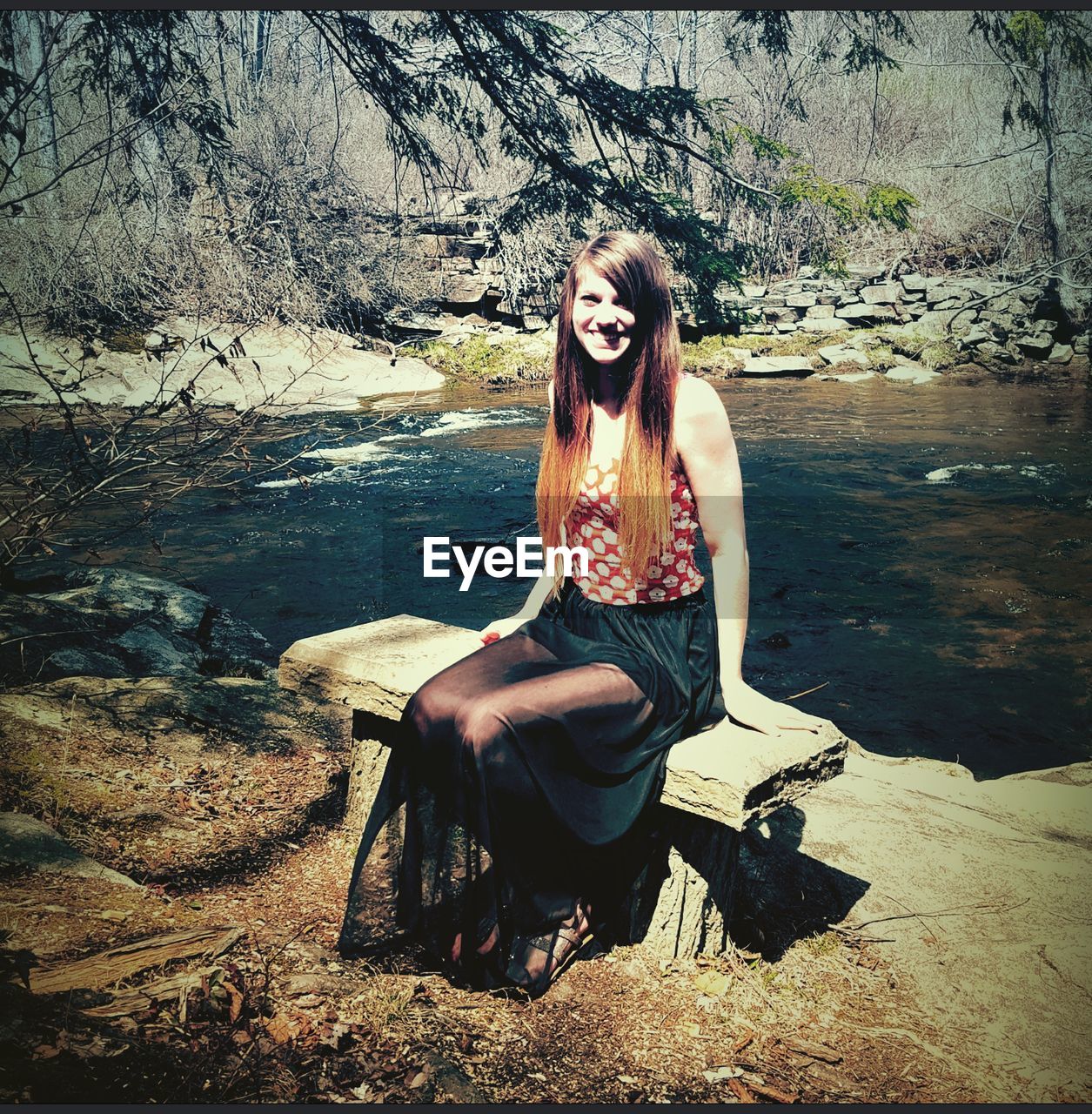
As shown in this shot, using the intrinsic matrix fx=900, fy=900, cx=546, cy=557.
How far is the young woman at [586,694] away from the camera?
2.03 metres

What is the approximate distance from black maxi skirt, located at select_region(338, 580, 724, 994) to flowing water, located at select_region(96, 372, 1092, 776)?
1429mm

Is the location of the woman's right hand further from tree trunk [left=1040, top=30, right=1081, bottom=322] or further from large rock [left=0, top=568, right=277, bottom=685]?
tree trunk [left=1040, top=30, right=1081, bottom=322]

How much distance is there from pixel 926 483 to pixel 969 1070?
7.68m

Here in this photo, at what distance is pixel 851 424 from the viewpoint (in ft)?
35.5

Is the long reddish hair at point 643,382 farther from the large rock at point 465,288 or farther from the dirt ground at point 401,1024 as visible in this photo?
the large rock at point 465,288

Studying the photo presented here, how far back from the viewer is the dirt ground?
64.9 inches

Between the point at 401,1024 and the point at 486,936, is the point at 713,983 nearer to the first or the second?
the point at 486,936

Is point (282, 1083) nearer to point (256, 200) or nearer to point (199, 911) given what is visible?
point (199, 911)

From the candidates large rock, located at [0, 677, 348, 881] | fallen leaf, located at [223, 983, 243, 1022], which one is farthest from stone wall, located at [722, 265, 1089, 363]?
fallen leaf, located at [223, 983, 243, 1022]

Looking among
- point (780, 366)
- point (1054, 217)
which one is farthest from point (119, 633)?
point (780, 366)

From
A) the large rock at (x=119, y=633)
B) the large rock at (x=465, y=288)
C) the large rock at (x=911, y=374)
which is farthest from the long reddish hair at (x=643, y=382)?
the large rock at (x=911, y=374)

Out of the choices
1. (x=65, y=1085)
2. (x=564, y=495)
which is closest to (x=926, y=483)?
(x=564, y=495)

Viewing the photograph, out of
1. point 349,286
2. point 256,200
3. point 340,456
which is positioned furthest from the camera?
point 340,456

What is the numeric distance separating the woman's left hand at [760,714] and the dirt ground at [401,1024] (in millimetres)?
641
